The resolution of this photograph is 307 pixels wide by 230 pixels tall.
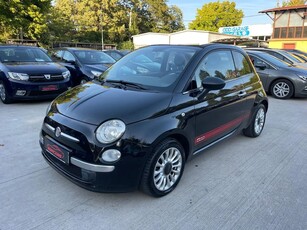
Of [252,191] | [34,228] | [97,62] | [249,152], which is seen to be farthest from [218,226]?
[97,62]

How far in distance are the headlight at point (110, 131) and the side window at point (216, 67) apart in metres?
1.18

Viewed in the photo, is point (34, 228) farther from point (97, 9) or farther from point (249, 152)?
point (97, 9)

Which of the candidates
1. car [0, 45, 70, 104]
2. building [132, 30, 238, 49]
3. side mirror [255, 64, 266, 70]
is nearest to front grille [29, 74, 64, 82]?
car [0, 45, 70, 104]

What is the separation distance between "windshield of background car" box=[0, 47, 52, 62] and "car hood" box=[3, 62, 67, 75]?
345 mm

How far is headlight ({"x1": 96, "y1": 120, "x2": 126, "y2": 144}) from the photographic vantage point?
2.42 meters

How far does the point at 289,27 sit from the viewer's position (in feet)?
104

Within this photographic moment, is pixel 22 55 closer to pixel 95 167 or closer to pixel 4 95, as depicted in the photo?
pixel 4 95

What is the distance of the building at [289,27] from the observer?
3048cm

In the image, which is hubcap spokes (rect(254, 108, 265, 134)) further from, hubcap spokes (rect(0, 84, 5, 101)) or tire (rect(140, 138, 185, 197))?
hubcap spokes (rect(0, 84, 5, 101))

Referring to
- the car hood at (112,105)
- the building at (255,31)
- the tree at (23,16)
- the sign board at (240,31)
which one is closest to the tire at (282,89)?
the car hood at (112,105)

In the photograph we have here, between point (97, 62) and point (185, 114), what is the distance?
6.55 m

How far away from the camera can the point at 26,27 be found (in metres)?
22.8

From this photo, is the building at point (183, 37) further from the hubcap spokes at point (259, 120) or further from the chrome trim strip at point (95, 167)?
the chrome trim strip at point (95, 167)

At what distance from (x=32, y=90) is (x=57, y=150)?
4248 millimetres
